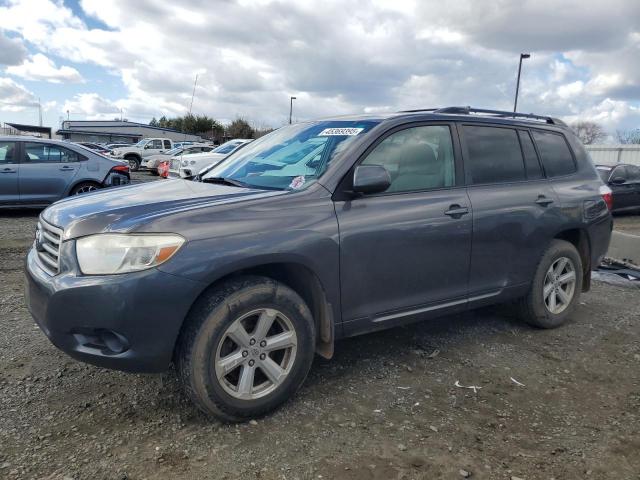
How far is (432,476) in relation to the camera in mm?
2650

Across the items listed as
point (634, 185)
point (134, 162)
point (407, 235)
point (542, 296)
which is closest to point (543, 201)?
point (542, 296)

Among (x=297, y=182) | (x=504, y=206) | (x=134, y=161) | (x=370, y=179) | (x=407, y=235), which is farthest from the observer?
(x=134, y=161)

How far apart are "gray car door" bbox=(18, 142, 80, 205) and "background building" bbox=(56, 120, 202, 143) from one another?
179ft

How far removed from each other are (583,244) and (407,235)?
234cm

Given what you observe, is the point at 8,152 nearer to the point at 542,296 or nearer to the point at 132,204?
the point at 132,204

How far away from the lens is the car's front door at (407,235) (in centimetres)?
339

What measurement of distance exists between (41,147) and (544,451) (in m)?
10.3

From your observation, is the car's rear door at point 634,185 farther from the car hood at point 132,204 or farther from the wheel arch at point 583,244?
the car hood at point 132,204

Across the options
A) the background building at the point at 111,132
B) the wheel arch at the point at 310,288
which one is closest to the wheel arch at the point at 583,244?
the wheel arch at the point at 310,288

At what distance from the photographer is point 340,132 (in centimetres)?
379

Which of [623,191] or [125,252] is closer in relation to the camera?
[125,252]

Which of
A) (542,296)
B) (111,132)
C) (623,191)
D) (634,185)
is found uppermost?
(111,132)

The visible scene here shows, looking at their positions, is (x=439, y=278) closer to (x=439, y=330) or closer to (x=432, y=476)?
(x=439, y=330)

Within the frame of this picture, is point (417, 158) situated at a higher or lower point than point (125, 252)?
higher
